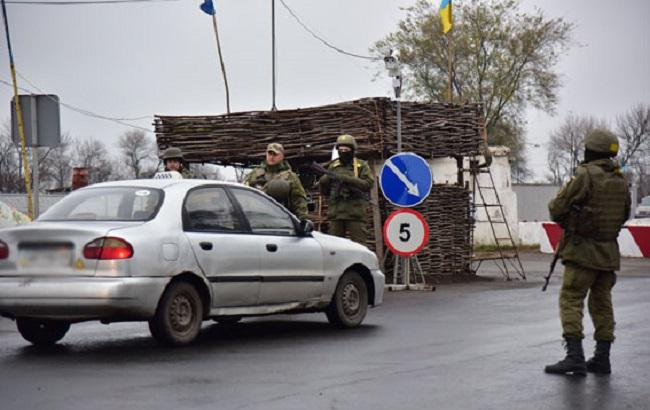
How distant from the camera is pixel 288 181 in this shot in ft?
46.4

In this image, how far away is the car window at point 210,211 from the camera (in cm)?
1036

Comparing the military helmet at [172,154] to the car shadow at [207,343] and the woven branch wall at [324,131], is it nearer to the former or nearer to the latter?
the car shadow at [207,343]

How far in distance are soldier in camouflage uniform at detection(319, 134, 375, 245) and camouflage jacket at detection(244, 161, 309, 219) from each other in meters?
1.23

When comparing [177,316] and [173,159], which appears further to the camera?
[173,159]

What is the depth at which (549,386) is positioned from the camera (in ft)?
26.0

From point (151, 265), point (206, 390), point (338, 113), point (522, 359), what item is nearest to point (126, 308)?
point (151, 265)

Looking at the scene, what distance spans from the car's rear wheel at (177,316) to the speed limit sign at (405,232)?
7.01 meters

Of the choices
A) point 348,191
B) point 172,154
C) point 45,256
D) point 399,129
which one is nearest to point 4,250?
point 45,256

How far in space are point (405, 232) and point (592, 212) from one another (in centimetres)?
A: 834

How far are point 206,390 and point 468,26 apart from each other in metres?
51.7

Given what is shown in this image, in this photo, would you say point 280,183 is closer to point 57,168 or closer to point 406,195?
point 406,195

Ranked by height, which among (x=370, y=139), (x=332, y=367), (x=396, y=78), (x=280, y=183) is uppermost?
(x=396, y=78)

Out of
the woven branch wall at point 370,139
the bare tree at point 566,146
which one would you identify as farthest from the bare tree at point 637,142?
the woven branch wall at point 370,139

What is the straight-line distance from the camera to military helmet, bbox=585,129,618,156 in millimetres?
8711
